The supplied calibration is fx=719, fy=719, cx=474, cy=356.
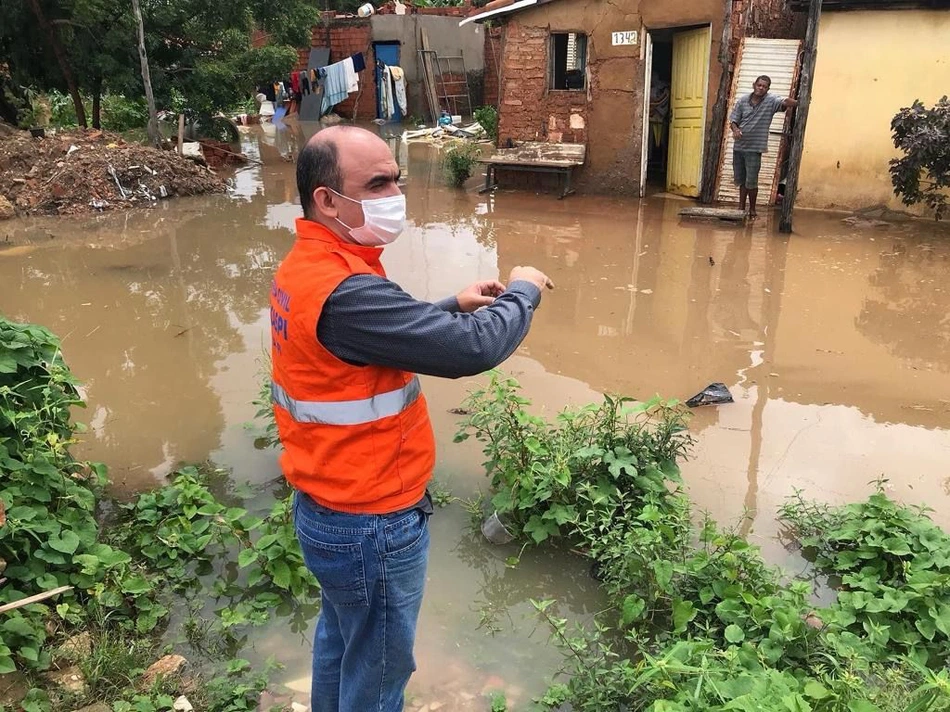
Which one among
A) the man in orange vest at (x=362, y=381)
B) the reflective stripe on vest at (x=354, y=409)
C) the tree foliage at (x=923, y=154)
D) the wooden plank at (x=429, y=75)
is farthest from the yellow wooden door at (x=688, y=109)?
the wooden plank at (x=429, y=75)

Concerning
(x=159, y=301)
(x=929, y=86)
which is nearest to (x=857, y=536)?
(x=159, y=301)

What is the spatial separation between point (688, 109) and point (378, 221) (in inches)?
375

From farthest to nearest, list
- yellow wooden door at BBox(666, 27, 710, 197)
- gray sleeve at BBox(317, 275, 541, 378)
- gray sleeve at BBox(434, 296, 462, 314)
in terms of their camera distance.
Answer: yellow wooden door at BBox(666, 27, 710, 197)
gray sleeve at BBox(434, 296, 462, 314)
gray sleeve at BBox(317, 275, 541, 378)

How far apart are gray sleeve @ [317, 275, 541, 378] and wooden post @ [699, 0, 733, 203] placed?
891 centimetres

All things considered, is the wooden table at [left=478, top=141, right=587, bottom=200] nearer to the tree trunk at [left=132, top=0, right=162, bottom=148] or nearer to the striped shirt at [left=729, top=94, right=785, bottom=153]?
the striped shirt at [left=729, top=94, right=785, bottom=153]

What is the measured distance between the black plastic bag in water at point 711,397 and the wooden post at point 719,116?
606 cm

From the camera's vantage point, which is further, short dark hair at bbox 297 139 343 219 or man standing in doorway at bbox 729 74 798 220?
man standing in doorway at bbox 729 74 798 220

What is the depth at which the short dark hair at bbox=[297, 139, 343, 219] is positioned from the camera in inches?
63.3

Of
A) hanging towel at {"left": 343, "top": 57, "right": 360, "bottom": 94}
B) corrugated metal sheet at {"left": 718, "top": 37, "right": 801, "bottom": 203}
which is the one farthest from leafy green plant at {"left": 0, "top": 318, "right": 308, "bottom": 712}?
hanging towel at {"left": 343, "top": 57, "right": 360, "bottom": 94}

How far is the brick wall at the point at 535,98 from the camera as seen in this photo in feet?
34.7

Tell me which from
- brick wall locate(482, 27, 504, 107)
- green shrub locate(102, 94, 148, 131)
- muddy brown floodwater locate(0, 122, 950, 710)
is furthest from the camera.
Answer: brick wall locate(482, 27, 504, 107)

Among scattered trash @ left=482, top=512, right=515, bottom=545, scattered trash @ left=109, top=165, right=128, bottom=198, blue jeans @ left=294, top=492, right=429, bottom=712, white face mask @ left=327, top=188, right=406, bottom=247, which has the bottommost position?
scattered trash @ left=482, top=512, right=515, bottom=545

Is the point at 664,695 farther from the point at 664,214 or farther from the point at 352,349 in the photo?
the point at 664,214

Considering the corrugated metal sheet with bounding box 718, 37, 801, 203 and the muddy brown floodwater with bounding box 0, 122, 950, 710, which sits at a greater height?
the corrugated metal sheet with bounding box 718, 37, 801, 203
